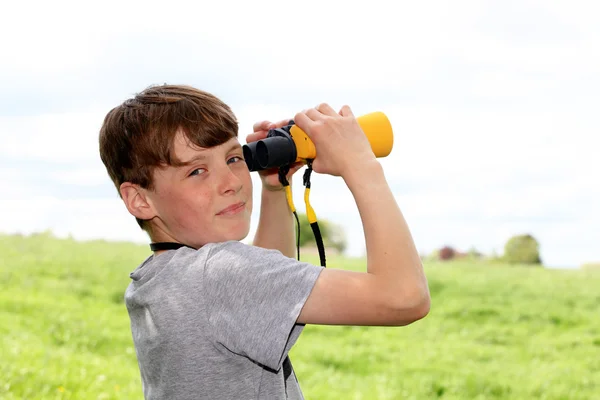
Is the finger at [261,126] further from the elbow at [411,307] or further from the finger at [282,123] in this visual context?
the elbow at [411,307]

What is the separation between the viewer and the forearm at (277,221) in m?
2.59

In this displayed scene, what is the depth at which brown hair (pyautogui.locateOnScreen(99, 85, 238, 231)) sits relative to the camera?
1986mm

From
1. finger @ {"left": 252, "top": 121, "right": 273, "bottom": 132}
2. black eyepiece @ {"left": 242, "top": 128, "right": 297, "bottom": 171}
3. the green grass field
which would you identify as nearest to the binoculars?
black eyepiece @ {"left": 242, "top": 128, "right": 297, "bottom": 171}

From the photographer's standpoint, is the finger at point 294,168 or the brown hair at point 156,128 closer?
the brown hair at point 156,128

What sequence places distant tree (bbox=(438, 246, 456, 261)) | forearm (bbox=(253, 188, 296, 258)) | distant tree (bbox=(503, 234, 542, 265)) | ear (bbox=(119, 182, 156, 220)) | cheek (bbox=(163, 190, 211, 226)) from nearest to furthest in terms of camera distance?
1. cheek (bbox=(163, 190, 211, 226))
2. ear (bbox=(119, 182, 156, 220))
3. forearm (bbox=(253, 188, 296, 258))
4. distant tree (bbox=(503, 234, 542, 265))
5. distant tree (bbox=(438, 246, 456, 261))

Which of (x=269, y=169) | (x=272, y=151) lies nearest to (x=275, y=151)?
(x=272, y=151)

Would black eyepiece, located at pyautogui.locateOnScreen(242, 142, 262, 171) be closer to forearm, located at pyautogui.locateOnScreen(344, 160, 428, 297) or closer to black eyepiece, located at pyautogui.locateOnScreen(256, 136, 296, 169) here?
black eyepiece, located at pyautogui.locateOnScreen(256, 136, 296, 169)

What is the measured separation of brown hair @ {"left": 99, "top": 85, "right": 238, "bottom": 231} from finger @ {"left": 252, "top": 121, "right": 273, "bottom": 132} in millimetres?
195

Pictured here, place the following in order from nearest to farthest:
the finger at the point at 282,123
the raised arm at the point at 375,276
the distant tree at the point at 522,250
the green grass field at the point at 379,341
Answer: the raised arm at the point at 375,276, the finger at the point at 282,123, the green grass field at the point at 379,341, the distant tree at the point at 522,250

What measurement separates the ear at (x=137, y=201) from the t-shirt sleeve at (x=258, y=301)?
402 mm

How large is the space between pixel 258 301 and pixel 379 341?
5.69m

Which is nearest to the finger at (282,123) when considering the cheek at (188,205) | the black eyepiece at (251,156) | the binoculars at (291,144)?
the binoculars at (291,144)

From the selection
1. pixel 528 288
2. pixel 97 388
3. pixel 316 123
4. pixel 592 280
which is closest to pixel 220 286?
pixel 316 123

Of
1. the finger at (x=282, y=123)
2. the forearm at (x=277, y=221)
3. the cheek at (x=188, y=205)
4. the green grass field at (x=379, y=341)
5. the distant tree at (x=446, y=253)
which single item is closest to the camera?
the cheek at (x=188, y=205)
